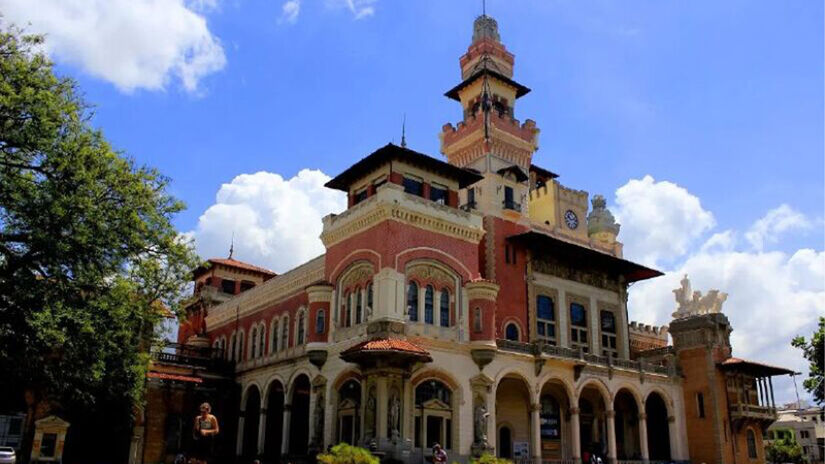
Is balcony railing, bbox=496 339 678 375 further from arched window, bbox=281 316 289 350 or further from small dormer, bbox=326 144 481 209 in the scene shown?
arched window, bbox=281 316 289 350

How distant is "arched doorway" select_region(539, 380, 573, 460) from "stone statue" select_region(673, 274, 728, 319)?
11101 millimetres

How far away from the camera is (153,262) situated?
26.8 metres

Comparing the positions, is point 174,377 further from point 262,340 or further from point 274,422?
point 274,422

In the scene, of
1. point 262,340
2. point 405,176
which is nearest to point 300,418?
point 262,340

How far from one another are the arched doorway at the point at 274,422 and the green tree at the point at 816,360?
28.9m

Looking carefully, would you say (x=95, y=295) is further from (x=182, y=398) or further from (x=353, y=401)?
(x=182, y=398)

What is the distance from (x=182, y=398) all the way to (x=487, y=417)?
2017 centimetres

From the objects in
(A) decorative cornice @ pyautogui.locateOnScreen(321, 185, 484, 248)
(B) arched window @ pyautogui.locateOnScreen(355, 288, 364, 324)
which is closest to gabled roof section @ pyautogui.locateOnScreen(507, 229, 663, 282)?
(A) decorative cornice @ pyautogui.locateOnScreen(321, 185, 484, 248)

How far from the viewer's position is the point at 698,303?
4372 centimetres

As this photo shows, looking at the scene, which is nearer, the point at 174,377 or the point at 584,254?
the point at 584,254

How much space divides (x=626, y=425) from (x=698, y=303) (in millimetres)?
8734

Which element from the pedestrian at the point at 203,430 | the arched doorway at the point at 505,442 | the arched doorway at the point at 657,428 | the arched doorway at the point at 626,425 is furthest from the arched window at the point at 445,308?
the pedestrian at the point at 203,430

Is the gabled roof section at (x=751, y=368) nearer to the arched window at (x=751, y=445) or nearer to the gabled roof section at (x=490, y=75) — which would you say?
the arched window at (x=751, y=445)

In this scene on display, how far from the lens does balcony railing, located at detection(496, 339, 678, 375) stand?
34.2 metres
